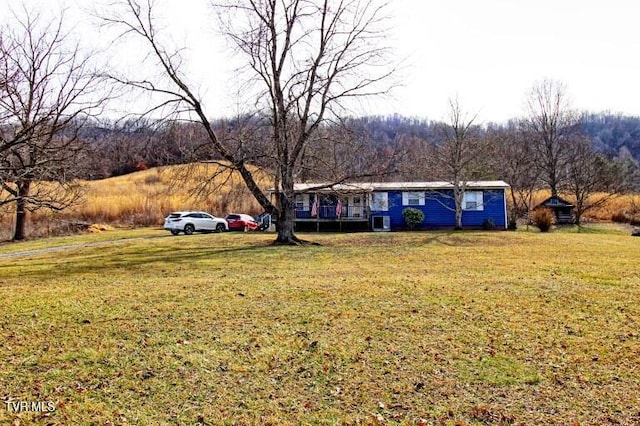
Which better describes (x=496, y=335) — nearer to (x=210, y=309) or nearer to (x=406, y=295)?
(x=406, y=295)

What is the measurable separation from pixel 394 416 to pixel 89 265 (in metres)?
12.8

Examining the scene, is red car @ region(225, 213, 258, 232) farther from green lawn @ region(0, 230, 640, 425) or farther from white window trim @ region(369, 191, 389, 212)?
green lawn @ region(0, 230, 640, 425)

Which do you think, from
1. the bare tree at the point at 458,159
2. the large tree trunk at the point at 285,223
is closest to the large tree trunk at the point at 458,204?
the bare tree at the point at 458,159

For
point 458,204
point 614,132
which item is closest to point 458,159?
point 458,204

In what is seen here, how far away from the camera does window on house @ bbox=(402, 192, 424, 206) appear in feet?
111

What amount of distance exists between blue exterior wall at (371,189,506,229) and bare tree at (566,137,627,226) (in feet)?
23.0

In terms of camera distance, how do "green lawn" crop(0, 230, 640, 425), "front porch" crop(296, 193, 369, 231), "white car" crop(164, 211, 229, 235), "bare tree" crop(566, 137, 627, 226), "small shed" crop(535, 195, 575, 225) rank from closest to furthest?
"green lawn" crop(0, 230, 640, 425) < "white car" crop(164, 211, 229, 235) < "front porch" crop(296, 193, 369, 231) < "bare tree" crop(566, 137, 627, 226) < "small shed" crop(535, 195, 575, 225)

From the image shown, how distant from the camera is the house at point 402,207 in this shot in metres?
33.4

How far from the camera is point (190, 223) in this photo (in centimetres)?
3058

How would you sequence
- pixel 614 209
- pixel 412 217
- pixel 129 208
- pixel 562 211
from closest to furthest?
1. pixel 412 217
2. pixel 562 211
3. pixel 614 209
4. pixel 129 208

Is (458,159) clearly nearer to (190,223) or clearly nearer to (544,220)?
(544,220)

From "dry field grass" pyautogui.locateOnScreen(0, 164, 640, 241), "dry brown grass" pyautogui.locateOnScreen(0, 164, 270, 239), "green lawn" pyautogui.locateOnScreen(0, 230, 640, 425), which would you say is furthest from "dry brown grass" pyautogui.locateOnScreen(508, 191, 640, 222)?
"green lawn" pyautogui.locateOnScreen(0, 230, 640, 425)

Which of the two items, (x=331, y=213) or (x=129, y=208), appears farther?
(x=129, y=208)

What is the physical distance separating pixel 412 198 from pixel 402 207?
0.96 m
